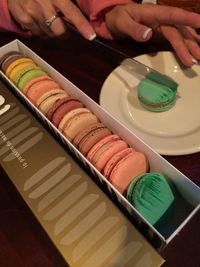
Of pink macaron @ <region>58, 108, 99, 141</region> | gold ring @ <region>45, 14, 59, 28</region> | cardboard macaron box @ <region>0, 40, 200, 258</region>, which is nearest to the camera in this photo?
cardboard macaron box @ <region>0, 40, 200, 258</region>

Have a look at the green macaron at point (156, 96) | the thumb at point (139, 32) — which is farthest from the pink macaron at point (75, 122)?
the thumb at point (139, 32)

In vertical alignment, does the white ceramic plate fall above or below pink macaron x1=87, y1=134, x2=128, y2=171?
below

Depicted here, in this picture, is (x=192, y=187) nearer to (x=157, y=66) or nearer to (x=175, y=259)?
(x=175, y=259)

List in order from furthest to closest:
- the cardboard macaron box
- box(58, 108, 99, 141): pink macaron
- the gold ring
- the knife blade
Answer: the gold ring
the knife blade
box(58, 108, 99, 141): pink macaron
the cardboard macaron box

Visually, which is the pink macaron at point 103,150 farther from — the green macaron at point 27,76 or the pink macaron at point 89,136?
the green macaron at point 27,76

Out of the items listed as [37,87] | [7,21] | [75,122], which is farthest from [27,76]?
[7,21]

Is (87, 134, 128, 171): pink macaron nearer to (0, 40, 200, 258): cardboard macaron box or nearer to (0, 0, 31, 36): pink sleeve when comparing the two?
(0, 40, 200, 258): cardboard macaron box

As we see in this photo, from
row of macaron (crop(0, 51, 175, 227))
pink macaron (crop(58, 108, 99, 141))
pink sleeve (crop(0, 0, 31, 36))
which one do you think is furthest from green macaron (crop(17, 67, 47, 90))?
pink sleeve (crop(0, 0, 31, 36))
